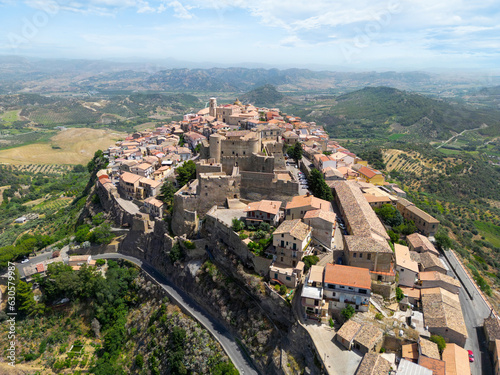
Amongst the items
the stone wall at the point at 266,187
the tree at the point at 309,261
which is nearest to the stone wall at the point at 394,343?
the tree at the point at 309,261

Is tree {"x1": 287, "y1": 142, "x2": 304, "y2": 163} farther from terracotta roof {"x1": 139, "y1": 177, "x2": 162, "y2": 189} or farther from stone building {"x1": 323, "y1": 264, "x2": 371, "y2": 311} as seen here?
stone building {"x1": 323, "y1": 264, "x2": 371, "y2": 311}

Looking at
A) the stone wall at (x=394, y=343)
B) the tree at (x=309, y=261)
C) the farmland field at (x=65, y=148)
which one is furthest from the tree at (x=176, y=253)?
the farmland field at (x=65, y=148)

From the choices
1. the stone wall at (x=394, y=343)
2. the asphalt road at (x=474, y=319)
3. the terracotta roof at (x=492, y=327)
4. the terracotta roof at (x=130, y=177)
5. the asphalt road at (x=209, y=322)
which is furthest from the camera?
the terracotta roof at (x=130, y=177)

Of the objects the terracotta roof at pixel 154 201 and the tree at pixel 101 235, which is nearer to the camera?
the terracotta roof at pixel 154 201

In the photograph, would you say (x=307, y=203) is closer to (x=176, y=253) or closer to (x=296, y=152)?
(x=176, y=253)

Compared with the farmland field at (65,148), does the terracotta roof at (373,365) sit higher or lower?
higher

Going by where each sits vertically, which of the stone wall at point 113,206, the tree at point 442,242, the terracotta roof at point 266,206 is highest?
the terracotta roof at point 266,206

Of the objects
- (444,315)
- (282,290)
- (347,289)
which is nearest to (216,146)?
(282,290)

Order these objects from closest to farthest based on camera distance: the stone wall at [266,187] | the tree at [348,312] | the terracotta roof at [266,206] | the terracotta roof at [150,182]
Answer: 1. the tree at [348,312]
2. the terracotta roof at [266,206]
3. the stone wall at [266,187]
4. the terracotta roof at [150,182]

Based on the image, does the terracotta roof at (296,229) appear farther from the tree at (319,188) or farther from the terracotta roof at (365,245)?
the tree at (319,188)
